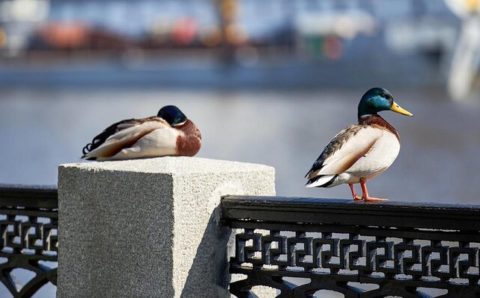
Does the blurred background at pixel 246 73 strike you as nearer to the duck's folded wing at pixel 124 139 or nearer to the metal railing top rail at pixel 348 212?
the duck's folded wing at pixel 124 139

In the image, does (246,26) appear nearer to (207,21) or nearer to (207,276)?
(207,21)

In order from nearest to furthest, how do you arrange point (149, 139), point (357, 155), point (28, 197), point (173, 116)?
1. point (357, 155)
2. point (149, 139)
3. point (173, 116)
4. point (28, 197)

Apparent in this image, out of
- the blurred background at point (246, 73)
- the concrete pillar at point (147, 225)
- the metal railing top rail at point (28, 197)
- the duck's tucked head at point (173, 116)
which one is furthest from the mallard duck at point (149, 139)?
the blurred background at point (246, 73)

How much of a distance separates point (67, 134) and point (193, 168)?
44822mm

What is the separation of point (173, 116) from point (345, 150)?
1.00 metres

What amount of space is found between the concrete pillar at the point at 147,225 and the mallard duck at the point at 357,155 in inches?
19.8

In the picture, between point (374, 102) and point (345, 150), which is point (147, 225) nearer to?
point (345, 150)

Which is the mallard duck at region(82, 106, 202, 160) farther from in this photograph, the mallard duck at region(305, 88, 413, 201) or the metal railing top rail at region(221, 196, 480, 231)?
the mallard duck at region(305, 88, 413, 201)

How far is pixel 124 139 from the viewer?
5797 millimetres

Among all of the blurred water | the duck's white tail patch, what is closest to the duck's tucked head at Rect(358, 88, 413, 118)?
the duck's white tail patch

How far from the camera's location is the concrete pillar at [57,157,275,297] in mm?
5320

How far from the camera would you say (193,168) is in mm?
5430

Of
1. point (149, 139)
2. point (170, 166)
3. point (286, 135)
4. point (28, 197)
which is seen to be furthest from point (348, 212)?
point (286, 135)

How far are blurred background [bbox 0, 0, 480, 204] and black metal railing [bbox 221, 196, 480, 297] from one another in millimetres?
27283
